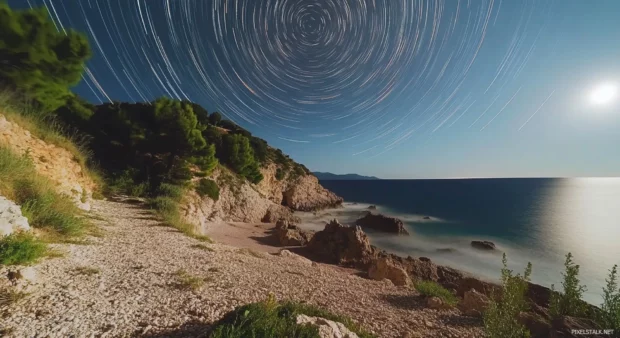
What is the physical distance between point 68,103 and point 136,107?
15.4 feet

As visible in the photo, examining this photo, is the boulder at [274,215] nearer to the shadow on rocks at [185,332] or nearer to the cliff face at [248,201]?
the cliff face at [248,201]

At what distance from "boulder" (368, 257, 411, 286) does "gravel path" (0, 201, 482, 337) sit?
7.24ft

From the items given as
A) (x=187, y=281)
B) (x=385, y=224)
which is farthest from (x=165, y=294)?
(x=385, y=224)

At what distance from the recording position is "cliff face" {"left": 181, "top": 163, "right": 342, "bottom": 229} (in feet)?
72.5

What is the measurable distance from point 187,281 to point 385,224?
1358 inches

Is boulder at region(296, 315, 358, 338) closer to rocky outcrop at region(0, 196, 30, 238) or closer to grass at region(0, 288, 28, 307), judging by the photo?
grass at region(0, 288, 28, 307)

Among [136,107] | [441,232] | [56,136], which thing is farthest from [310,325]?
[441,232]

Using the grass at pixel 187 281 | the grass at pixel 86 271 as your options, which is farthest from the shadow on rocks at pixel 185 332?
Result: the grass at pixel 86 271

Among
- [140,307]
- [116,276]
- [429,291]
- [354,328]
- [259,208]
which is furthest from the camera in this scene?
[259,208]

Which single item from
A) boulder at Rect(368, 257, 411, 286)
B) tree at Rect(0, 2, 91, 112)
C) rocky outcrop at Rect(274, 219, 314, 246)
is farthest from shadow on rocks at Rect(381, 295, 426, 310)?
tree at Rect(0, 2, 91, 112)

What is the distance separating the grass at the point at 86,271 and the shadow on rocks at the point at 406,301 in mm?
7154

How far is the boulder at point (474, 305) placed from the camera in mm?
6936

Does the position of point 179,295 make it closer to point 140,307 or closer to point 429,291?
point 140,307

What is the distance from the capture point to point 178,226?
39.5 feet
